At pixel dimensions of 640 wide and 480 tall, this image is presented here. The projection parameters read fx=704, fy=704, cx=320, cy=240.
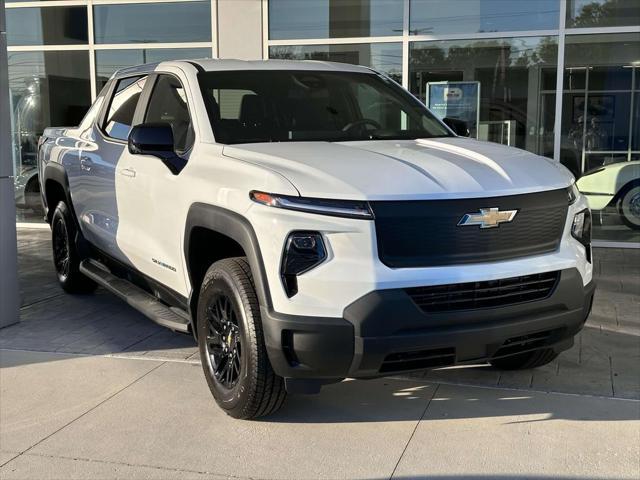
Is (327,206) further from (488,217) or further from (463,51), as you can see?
(463,51)

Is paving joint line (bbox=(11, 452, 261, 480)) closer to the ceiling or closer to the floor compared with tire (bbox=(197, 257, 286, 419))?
closer to the floor

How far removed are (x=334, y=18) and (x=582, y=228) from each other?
7.44 metres

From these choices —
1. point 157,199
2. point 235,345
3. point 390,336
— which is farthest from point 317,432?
point 157,199

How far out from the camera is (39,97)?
11.4 metres

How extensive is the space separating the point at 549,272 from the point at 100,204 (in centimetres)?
343

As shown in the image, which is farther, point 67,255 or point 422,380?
point 67,255

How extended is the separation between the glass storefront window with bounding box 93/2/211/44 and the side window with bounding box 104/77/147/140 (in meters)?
5.35

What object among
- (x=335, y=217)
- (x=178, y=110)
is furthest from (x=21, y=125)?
(x=335, y=217)

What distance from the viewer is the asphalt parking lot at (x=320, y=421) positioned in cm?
329

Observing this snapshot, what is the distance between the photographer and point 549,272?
3.43 m

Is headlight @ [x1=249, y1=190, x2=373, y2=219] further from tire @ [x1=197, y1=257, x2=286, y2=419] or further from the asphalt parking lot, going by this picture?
the asphalt parking lot

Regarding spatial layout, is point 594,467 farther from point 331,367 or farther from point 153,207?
point 153,207

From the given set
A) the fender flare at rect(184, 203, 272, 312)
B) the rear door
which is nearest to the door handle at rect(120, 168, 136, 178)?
the rear door

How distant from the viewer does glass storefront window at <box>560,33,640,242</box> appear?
9375 mm
